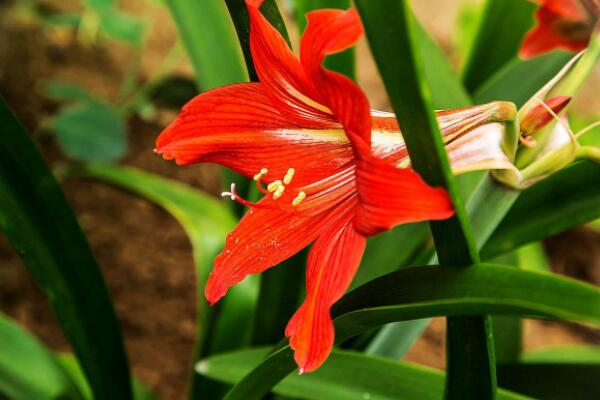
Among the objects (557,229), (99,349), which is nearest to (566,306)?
(557,229)

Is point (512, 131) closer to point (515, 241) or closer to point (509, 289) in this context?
point (509, 289)

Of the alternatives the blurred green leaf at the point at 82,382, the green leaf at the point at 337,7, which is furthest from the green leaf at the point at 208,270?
the green leaf at the point at 337,7

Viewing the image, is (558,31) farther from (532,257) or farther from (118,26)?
(118,26)

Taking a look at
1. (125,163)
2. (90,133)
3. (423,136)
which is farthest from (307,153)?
(125,163)

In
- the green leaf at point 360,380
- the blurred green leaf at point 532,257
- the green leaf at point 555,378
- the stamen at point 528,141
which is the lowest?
the blurred green leaf at point 532,257

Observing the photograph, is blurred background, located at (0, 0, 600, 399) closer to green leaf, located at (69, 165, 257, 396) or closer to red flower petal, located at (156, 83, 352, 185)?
green leaf, located at (69, 165, 257, 396)

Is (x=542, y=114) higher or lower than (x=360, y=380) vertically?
higher

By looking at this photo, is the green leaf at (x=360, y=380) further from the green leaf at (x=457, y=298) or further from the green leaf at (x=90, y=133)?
the green leaf at (x=90, y=133)
